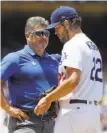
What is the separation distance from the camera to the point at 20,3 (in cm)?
1299

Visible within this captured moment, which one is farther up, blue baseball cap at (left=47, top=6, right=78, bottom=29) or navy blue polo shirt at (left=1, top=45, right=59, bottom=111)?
blue baseball cap at (left=47, top=6, right=78, bottom=29)

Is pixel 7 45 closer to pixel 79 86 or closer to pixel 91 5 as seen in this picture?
pixel 91 5

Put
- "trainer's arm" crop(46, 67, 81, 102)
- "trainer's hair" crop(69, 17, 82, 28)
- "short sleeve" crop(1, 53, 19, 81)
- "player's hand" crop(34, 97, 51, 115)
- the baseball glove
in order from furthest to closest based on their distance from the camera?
"short sleeve" crop(1, 53, 19, 81) → the baseball glove → "trainer's hair" crop(69, 17, 82, 28) → "player's hand" crop(34, 97, 51, 115) → "trainer's arm" crop(46, 67, 81, 102)

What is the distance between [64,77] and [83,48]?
0.24 metres

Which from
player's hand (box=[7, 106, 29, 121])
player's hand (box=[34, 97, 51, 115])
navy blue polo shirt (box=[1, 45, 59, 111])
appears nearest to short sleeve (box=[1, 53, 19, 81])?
navy blue polo shirt (box=[1, 45, 59, 111])

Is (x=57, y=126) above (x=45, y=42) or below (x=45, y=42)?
below

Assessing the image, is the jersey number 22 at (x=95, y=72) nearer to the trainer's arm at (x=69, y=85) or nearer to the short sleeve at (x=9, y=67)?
the trainer's arm at (x=69, y=85)

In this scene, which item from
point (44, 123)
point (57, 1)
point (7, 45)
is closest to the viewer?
point (44, 123)

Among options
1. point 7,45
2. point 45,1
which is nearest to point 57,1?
point 45,1

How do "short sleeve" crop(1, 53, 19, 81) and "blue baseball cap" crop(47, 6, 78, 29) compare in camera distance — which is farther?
"short sleeve" crop(1, 53, 19, 81)

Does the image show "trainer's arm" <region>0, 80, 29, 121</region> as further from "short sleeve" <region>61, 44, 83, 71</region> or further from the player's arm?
"short sleeve" <region>61, 44, 83, 71</region>

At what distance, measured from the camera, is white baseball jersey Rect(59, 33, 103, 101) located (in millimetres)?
3273

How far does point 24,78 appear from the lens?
12.3 feet

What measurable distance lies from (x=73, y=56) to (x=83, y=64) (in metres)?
0.09
